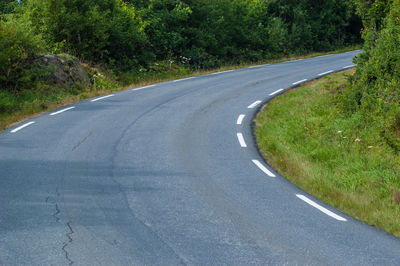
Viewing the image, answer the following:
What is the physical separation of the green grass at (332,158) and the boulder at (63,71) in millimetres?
8661

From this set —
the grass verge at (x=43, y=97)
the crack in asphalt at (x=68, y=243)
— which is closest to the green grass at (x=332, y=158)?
the crack in asphalt at (x=68, y=243)

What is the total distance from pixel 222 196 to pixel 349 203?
1.94m

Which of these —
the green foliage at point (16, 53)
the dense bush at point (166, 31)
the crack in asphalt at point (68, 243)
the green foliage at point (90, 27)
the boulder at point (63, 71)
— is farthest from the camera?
the green foliage at point (90, 27)

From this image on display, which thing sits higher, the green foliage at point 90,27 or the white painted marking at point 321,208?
the green foliage at point 90,27

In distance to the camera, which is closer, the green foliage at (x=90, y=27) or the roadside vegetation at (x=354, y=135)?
the roadside vegetation at (x=354, y=135)

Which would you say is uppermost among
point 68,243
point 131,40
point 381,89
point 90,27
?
point 90,27

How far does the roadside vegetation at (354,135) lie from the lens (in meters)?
7.21

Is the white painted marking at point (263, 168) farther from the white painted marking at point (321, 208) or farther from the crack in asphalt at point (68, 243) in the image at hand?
the crack in asphalt at point (68, 243)

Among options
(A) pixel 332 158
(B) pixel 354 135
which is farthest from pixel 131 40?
(A) pixel 332 158

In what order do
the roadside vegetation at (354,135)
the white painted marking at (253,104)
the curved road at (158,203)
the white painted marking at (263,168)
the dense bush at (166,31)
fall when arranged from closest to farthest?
the curved road at (158,203) < the roadside vegetation at (354,135) < the white painted marking at (263,168) < the white painted marking at (253,104) < the dense bush at (166,31)

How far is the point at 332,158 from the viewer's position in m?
9.67

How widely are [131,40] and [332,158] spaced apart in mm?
18307

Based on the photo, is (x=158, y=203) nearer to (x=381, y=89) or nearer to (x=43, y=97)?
(x=381, y=89)

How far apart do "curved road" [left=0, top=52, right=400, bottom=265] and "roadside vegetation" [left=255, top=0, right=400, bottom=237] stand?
50cm
